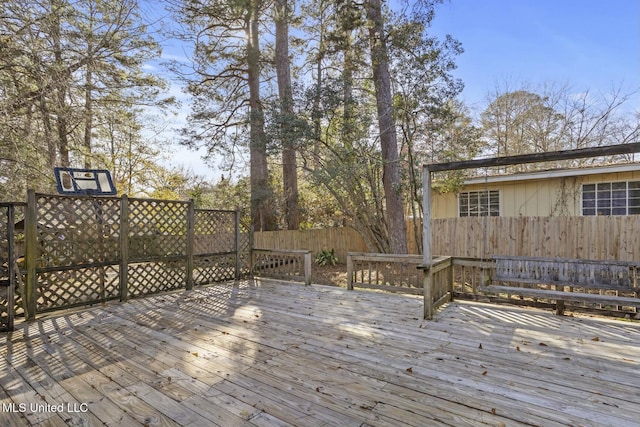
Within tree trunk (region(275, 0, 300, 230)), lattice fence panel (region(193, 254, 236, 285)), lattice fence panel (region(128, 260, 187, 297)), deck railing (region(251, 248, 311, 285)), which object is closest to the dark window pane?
deck railing (region(251, 248, 311, 285))

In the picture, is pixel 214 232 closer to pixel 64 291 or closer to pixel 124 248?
pixel 124 248

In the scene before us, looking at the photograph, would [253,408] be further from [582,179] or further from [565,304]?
[582,179]

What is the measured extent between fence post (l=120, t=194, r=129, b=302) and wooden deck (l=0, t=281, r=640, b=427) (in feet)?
2.51

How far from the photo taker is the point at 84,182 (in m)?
5.22

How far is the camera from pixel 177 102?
35.2 ft

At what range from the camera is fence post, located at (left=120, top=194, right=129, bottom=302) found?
17.2 ft

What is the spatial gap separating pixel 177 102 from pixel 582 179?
11940 mm

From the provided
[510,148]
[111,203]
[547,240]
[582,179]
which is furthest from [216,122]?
[510,148]

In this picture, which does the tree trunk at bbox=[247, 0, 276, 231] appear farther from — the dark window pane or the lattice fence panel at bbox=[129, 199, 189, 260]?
the dark window pane

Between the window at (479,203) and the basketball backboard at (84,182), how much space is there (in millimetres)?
9109

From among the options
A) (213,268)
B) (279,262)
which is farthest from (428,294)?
(213,268)

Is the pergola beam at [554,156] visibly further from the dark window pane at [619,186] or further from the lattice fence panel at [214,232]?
the dark window pane at [619,186]

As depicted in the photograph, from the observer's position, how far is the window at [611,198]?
25.5 feet

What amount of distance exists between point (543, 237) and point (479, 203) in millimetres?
2574
